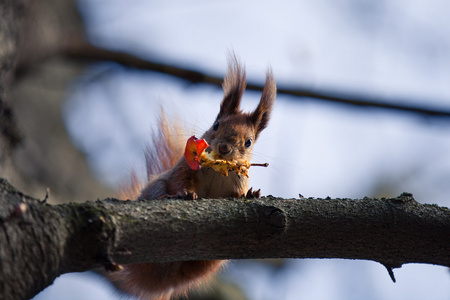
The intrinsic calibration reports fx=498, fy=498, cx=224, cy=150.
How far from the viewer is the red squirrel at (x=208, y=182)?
2361 millimetres

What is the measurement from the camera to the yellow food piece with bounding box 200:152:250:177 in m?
2.27

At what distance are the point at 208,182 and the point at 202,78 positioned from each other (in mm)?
752

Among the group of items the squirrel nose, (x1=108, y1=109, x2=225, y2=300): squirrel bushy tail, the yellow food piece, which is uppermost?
the squirrel nose

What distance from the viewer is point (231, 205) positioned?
152 centimetres

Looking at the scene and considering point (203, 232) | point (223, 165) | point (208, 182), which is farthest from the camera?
point (208, 182)

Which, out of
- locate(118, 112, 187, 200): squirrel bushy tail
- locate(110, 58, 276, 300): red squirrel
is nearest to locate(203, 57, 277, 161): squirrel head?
locate(110, 58, 276, 300): red squirrel

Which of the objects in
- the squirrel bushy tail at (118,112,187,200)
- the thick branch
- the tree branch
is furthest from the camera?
the squirrel bushy tail at (118,112,187,200)

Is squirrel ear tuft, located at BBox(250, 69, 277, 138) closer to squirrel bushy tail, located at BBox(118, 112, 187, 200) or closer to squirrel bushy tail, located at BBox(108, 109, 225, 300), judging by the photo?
squirrel bushy tail, located at BBox(118, 112, 187, 200)

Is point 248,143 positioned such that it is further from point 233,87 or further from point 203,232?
point 203,232

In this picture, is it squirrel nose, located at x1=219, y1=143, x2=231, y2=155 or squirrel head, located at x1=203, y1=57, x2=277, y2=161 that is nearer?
squirrel nose, located at x1=219, y1=143, x2=231, y2=155

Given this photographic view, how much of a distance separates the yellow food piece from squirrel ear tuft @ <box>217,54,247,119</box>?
1.67 feet

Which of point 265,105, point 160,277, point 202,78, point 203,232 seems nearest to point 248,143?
point 265,105

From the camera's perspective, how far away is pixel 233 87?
9.17 ft

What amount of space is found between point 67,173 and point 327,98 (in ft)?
6.68
